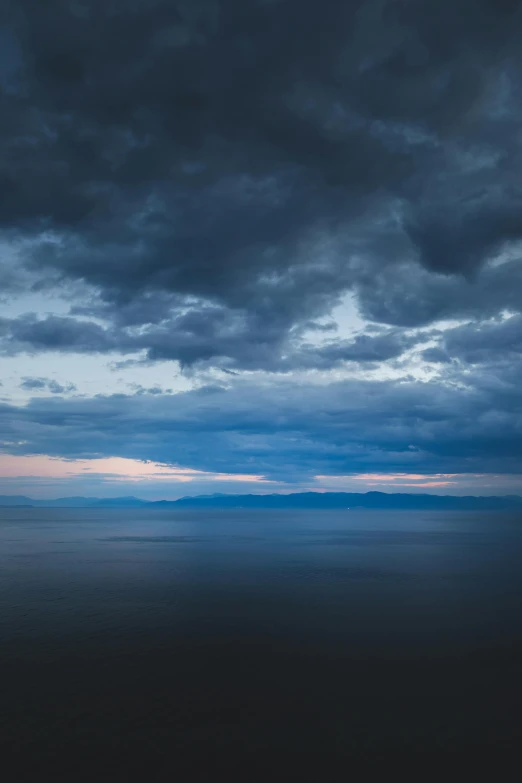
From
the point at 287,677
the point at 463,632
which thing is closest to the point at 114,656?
the point at 287,677

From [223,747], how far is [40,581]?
50160 mm

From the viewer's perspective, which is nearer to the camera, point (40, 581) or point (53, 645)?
point (53, 645)

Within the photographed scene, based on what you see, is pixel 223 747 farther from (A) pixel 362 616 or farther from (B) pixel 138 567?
(B) pixel 138 567

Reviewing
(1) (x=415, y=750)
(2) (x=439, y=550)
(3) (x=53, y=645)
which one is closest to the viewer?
(1) (x=415, y=750)

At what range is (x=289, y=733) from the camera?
75.0 ft

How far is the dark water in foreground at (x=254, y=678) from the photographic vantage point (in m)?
21.0

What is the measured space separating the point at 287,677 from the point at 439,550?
304 feet

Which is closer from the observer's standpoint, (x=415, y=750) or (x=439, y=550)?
(x=415, y=750)

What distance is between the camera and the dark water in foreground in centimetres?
2105

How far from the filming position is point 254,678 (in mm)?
29797

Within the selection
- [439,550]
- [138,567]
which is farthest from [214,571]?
[439,550]

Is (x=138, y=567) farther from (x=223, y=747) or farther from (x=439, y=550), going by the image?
(x=439, y=550)

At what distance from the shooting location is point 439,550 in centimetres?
11075

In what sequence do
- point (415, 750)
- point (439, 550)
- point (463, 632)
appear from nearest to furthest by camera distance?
point (415, 750)
point (463, 632)
point (439, 550)
